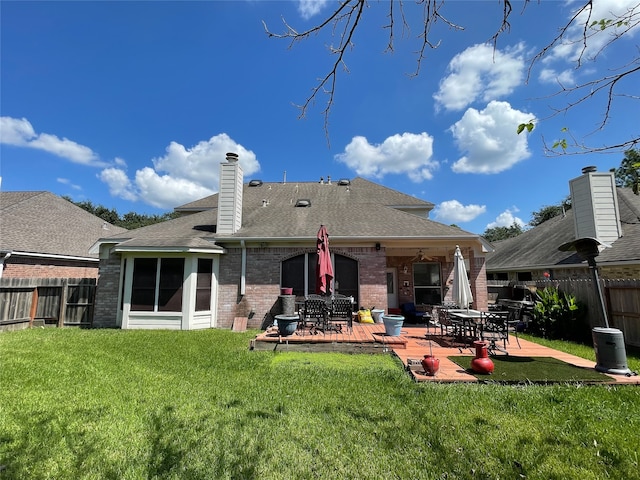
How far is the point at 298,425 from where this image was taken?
3.47m

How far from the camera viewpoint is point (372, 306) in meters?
10.7

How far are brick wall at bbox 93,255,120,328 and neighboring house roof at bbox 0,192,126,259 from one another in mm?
6516

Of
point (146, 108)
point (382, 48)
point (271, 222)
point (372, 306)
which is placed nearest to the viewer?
point (382, 48)

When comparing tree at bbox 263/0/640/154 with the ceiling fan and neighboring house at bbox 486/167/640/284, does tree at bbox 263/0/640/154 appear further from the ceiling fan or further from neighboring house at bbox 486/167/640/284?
the ceiling fan

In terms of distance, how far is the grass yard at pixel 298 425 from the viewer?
2684mm

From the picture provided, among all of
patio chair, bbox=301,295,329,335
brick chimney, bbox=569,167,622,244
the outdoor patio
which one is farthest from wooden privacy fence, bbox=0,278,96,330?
brick chimney, bbox=569,167,622,244

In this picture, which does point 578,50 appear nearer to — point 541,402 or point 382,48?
point 382,48

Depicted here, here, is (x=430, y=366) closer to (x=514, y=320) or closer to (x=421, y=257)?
(x=514, y=320)

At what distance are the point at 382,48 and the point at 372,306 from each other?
355 inches

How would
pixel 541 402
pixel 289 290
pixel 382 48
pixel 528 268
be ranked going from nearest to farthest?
pixel 382 48
pixel 541 402
pixel 289 290
pixel 528 268

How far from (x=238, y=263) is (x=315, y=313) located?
13.9ft

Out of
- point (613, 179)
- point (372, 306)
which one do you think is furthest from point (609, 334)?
point (613, 179)

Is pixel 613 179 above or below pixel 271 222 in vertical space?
above

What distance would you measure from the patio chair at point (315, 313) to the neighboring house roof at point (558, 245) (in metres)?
8.73
